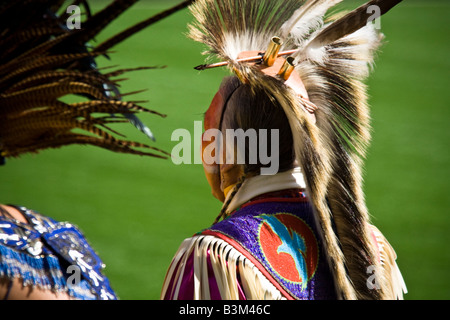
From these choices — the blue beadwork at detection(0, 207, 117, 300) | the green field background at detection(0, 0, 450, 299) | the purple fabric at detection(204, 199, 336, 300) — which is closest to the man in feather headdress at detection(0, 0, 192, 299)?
the blue beadwork at detection(0, 207, 117, 300)

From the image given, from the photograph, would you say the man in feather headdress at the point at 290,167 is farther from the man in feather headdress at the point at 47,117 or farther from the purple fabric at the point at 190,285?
the man in feather headdress at the point at 47,117

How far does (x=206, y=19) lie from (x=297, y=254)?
63 centimetres

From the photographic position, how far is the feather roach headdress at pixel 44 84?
62.0 inches

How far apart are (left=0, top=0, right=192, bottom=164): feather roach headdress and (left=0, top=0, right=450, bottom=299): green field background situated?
2.36 meters

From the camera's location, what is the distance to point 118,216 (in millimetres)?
4719

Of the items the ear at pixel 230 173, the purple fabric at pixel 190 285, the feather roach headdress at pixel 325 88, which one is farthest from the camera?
the ear at pixel 230 173

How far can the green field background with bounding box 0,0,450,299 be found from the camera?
4.32 meters

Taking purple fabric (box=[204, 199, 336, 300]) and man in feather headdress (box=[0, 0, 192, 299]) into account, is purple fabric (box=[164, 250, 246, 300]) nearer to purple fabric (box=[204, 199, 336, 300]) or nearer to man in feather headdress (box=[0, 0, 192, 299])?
purple fabric (box=[204, 199, 336, 300])

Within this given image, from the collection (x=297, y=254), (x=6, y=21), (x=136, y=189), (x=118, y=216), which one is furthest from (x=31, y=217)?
(x=136, y=189)

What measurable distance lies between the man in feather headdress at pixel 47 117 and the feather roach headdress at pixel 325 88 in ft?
0.96

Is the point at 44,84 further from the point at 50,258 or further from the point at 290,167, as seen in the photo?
the point at 290,167

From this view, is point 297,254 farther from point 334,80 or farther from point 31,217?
point 31,217

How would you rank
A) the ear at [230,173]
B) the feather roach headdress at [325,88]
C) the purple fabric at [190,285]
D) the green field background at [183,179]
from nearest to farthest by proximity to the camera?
the purple fabric at [190,285] < the feather roach headdress at [325,88] < the ear at [230,173] < the green field background at [183,179]

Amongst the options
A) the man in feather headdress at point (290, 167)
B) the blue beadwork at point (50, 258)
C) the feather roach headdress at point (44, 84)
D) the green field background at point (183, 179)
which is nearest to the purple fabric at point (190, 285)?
the man in feather headdress at point (290, 167)
